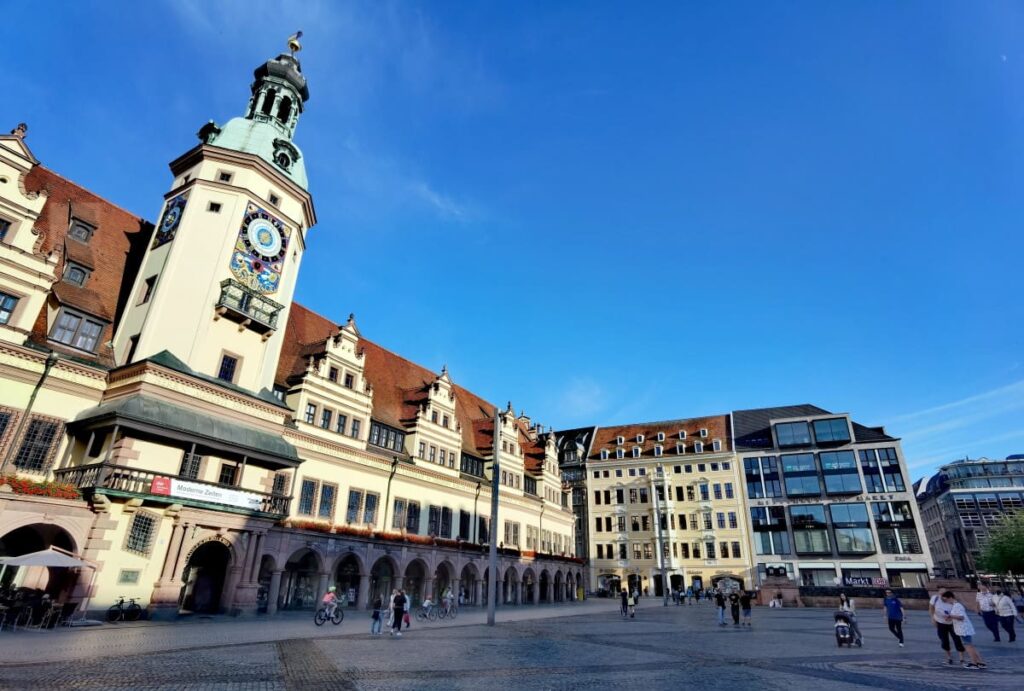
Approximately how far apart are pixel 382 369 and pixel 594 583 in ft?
158

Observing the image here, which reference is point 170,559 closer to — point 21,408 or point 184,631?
point 184,631

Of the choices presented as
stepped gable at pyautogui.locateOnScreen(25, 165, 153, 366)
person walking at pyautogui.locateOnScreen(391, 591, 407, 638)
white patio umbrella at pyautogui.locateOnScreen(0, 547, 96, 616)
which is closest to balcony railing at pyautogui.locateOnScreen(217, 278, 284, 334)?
stepped gable at pyautogui.locateOnScreen(25, 165, 153, 366)

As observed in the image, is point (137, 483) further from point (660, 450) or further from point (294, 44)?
point (660, 450)

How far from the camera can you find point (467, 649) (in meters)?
17.4

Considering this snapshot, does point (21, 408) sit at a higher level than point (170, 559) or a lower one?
higher

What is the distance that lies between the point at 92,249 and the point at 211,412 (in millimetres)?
11572

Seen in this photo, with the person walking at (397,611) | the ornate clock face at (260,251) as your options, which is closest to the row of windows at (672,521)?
the person walking at (397,611)

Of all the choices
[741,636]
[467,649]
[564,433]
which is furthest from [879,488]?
[467,649]

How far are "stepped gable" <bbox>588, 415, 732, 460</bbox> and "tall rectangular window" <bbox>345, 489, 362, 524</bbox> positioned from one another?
52.2 m

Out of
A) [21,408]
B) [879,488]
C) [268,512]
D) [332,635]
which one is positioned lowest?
[332,635]

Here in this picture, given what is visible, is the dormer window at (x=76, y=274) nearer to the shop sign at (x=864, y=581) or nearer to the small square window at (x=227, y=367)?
the small square window at (x=227, y=367)

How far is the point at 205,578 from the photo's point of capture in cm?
2791

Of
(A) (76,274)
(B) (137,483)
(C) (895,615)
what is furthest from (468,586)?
(A) (76,274)

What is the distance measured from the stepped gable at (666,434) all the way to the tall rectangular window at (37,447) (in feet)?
222
